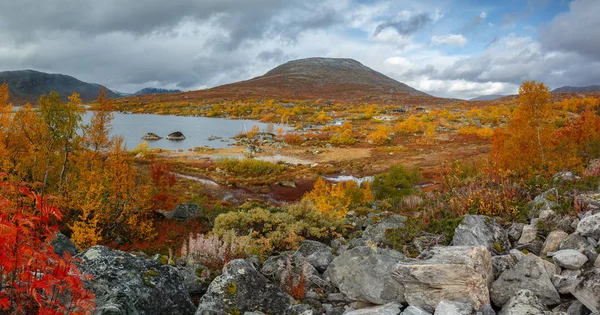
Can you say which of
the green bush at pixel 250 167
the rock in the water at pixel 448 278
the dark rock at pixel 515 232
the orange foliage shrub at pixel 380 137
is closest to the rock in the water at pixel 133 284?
the rock in the water at pixel 448 278

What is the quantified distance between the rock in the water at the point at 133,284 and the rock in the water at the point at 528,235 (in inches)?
254

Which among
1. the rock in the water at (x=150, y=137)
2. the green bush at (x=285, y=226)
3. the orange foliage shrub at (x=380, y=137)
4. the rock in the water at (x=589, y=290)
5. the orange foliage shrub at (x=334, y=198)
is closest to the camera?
the rock in the water at (x=589, y=290)

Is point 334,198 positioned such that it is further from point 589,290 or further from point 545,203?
point 589,290

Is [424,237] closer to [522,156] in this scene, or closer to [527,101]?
[522,156]

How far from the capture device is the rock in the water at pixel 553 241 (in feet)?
21.7

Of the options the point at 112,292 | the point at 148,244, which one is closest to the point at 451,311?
the point at 112,292

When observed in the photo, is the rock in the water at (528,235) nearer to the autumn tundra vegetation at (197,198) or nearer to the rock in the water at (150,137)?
the autumn tundra vegetation at (197,198)

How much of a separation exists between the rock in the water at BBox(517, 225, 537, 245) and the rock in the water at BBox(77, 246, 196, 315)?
6.45 m

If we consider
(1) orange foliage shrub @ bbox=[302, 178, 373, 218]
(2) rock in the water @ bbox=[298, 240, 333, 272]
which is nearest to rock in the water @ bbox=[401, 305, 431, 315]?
(2) rock in the water @ bbox=[298, 240, 333, 272]

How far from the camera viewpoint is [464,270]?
5.33 meters

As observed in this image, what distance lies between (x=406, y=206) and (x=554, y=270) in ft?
33.1

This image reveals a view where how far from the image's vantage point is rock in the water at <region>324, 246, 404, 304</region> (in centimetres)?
596

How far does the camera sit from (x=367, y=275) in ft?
20.6

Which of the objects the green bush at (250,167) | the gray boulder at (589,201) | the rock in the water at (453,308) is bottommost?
the green bush at (250,167)
